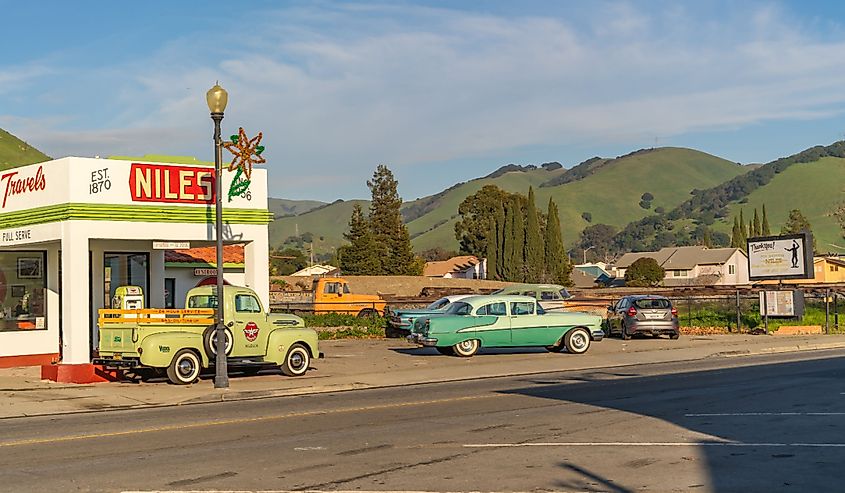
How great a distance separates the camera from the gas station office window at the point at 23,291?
26.6m

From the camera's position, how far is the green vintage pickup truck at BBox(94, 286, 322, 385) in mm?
22156

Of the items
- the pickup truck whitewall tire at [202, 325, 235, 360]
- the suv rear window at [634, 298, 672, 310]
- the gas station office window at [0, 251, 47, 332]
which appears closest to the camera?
the pickup truck whitewall tire at [202, 325, 235, 360]

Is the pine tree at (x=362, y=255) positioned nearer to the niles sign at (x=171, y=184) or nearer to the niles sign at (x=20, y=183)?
the niles sign at (x=20, y=183)

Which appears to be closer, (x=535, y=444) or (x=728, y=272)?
(x=535, y=444)

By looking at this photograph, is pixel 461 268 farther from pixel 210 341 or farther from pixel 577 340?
pixel 210 341

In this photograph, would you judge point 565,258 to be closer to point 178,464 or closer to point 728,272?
point 728,272

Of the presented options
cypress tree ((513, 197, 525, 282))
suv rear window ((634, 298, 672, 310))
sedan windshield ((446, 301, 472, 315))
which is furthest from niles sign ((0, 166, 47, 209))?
cypress tree ((513, 197, 525, 282))

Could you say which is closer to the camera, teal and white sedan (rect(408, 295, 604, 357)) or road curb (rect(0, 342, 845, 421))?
road curb (rect(0, 342, 845, 421))

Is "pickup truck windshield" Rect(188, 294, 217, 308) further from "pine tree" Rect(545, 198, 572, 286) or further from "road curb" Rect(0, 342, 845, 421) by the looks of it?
"pine tree" Rect(545, 198, 572, 286)

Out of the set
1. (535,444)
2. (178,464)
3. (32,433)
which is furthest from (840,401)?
(32,433)

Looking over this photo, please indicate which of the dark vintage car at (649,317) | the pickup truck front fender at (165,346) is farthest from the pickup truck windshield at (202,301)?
the dark vintage car at (649,317)

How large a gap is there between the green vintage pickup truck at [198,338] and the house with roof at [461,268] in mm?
102138

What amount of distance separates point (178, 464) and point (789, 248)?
37.1 m

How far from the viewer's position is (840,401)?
18438 millimetres
